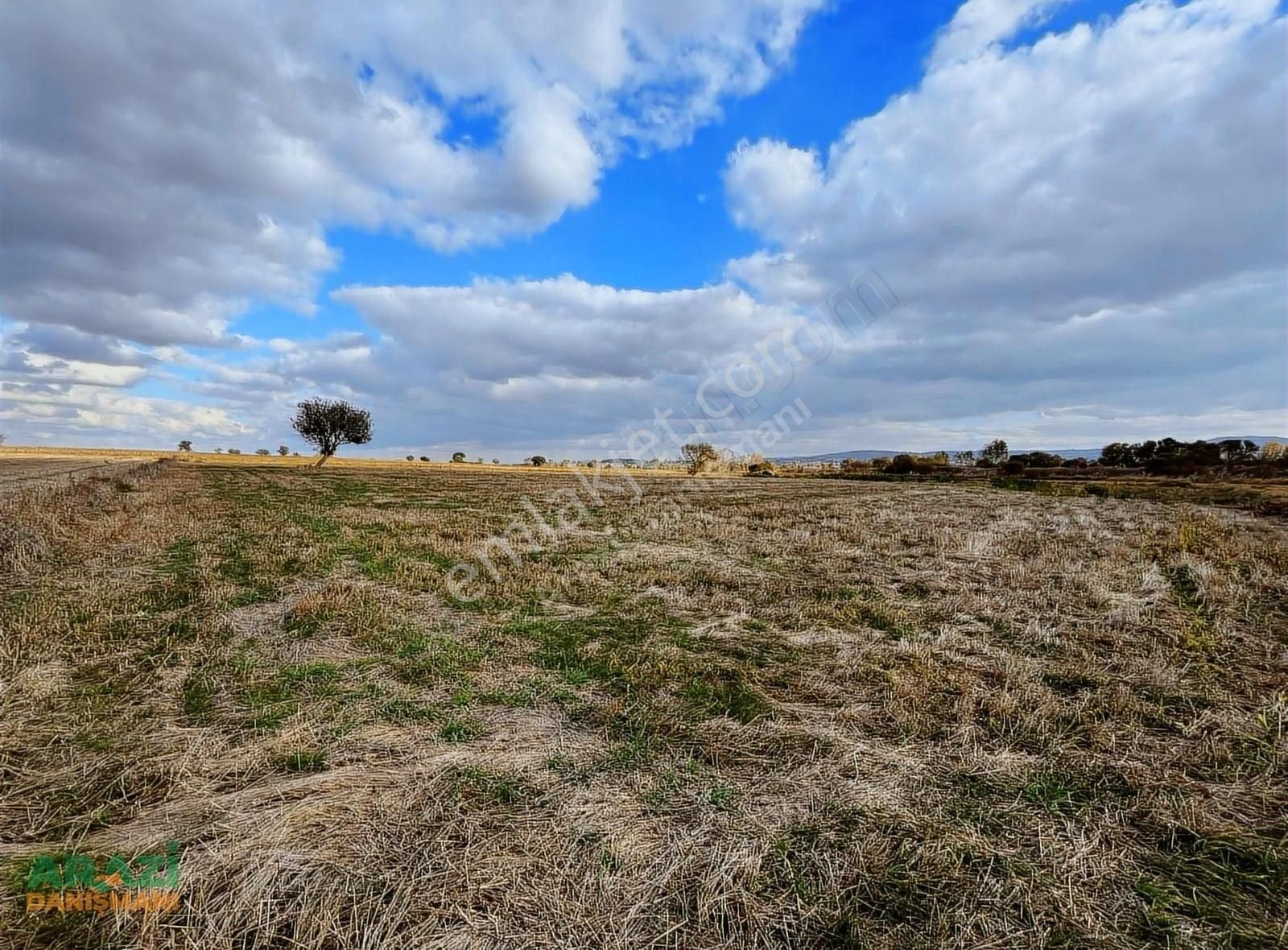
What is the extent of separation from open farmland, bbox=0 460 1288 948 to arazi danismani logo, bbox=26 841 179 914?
9 centimetres

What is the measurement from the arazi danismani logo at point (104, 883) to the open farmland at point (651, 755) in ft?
0.31

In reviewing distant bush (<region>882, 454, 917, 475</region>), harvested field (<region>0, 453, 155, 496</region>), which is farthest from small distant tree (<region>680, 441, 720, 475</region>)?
harvested field (<region>0, 453, 155, 496</region>)

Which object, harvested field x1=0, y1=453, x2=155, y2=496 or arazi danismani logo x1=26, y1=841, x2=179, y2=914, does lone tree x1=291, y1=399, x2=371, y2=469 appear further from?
arazi danismani logo x1=26, y1=841, x2=179, y2=914

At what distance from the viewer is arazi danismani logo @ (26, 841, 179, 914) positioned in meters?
3.11

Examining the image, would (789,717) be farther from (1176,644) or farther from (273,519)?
(273,519)

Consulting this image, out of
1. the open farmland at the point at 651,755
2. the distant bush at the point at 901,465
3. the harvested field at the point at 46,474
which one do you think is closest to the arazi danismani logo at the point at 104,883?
the open farmland at the point at 651,755

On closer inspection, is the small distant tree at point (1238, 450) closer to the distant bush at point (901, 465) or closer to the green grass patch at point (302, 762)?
the distant bush at point (901, 465)

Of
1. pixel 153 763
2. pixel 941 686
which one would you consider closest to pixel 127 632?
pixel 153 763

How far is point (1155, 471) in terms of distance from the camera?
5344cm

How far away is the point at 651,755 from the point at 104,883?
3814 mm

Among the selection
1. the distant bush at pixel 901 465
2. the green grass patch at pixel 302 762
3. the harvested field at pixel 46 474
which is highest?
the distant bush at pixel 901 465

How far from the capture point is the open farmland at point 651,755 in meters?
3.18

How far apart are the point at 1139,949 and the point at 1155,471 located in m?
71.2

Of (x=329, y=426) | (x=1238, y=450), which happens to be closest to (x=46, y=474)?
(x=329, y=426)
